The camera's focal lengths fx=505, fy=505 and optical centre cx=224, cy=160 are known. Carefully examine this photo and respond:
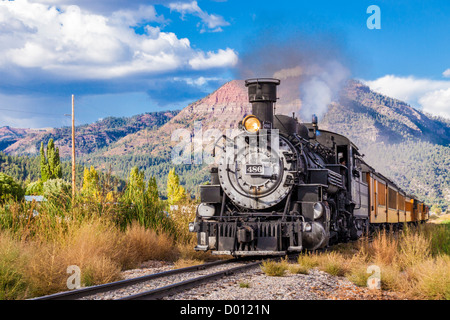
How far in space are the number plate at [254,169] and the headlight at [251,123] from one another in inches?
37.5

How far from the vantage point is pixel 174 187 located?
95188 millimetres

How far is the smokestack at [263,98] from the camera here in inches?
565

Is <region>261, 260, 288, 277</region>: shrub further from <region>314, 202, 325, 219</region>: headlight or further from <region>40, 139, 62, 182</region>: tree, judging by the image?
<region>40, 139, 62, 182</region>: tree

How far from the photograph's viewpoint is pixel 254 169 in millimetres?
13516

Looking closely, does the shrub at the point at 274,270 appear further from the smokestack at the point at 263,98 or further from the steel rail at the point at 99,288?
the smokestack at the point at 263,98

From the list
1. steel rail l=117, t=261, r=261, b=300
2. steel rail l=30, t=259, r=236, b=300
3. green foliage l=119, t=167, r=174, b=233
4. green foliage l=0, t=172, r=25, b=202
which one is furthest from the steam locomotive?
green foliage l=0, t=172, r=25, b=202

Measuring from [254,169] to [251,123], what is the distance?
1266 millimetres

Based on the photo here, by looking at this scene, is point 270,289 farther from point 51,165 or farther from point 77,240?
point 51,165

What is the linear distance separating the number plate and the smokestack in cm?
152

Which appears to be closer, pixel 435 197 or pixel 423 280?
pixel 423 280

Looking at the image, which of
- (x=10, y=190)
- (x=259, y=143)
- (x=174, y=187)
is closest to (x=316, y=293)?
(x=259, y=143)

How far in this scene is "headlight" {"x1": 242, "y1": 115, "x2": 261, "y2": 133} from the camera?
44.9 ft
